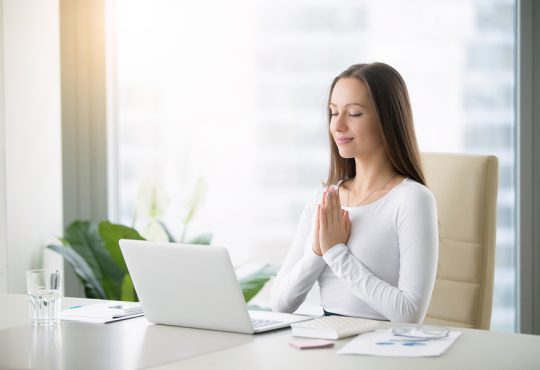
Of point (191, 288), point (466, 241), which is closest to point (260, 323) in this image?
point (191, 288)

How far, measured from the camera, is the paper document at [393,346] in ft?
5.06

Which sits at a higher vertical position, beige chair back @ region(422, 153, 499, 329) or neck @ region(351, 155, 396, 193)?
neck @ region(351, 155, 396, 193)

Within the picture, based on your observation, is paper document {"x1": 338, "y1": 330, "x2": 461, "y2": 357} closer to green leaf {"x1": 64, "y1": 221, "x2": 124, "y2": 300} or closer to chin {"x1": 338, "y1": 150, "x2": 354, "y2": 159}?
chin {"x1": 338, "y1": 150, "x2": 354, "y2": 159}

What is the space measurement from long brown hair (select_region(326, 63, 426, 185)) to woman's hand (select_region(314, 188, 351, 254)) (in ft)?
0.76

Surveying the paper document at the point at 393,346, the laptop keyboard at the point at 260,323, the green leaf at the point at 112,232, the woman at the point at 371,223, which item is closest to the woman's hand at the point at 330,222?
the woman at the point at 371,223

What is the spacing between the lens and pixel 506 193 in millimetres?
3693

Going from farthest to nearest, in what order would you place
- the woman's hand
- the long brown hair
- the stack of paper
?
the long brown hair < the woman's hand < the stack of paper

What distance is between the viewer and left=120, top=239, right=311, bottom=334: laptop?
173 cm

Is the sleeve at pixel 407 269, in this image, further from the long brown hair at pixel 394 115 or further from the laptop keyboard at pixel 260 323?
the laptop keyboard at pixel 260 323

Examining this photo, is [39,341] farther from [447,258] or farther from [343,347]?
[447,258]

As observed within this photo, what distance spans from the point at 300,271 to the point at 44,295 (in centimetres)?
65

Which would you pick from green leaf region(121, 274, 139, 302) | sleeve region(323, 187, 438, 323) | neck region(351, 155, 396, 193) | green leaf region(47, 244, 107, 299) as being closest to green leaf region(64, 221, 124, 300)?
green leaf region(47, 244, 107, 299)

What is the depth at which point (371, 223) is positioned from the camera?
216 centimetres

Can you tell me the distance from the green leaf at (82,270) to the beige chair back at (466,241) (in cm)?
184
